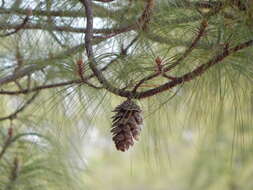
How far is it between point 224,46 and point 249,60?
3.3 inches

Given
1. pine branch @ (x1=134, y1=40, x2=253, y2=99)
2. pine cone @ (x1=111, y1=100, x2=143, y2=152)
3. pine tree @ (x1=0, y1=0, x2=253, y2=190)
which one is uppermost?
pine tree @ (x1=0, y1=0, x2=253, y2=190)

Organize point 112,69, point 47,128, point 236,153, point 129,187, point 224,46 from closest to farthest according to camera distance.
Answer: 1. point 224,46
2. point 112,69
3. point 47,128
4. point 236,153
5. point 129,187

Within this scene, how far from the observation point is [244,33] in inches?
44.2

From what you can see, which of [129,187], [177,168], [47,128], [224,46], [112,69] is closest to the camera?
[224,46]

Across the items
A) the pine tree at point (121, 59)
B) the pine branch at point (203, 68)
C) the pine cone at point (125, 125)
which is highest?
the pine tree at point (121, 59)

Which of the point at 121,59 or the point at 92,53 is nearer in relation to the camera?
the point at 92,53

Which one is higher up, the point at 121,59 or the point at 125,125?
the point at 121,59

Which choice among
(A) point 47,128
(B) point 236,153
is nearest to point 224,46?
(A) point 47,128

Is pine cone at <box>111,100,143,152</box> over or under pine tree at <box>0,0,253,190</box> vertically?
under

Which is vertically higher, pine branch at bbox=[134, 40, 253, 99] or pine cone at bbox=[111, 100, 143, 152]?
pine branch at bbox=[134, 40, 253, 99]

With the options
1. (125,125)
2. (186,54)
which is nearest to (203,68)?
(186,54)

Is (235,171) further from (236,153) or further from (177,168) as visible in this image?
(177,168)

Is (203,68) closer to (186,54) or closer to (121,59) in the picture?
(186,54)

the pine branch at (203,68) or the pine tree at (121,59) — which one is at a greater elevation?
the pine tree at (121,59)
